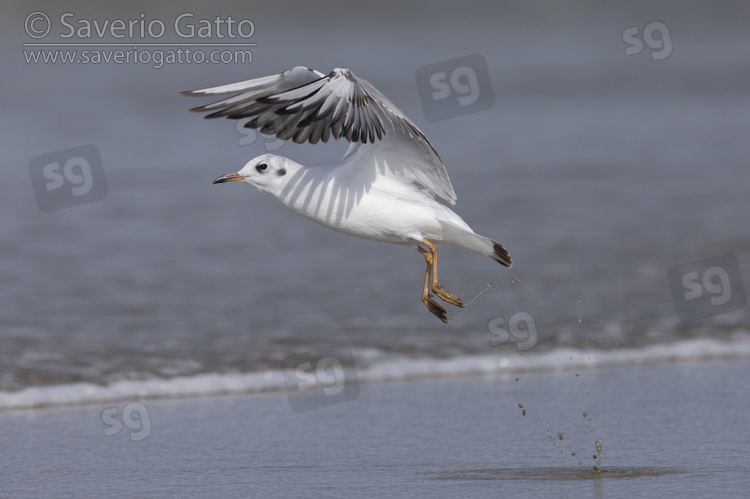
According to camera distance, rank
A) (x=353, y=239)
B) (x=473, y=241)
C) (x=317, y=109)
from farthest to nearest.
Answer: (x=353, y=239), (x=473, y=241), (x=317, y=109)

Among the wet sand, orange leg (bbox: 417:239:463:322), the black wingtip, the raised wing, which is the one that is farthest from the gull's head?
the wet sand

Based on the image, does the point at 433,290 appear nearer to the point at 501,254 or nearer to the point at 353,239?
the point at 501,254

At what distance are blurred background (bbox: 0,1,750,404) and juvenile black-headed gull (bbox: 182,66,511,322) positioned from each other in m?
1.67

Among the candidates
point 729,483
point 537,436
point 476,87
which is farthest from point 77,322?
point 476,87

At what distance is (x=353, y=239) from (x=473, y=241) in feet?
13.9

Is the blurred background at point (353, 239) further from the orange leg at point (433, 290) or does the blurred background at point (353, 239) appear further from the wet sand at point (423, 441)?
the orange leg at point (433, 290)

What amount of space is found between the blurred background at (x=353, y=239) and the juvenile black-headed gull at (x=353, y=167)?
1668 millimetres

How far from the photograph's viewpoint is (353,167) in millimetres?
5984

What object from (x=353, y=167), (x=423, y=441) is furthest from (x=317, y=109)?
(x=423, y=441)

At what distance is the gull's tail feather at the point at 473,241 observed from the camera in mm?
5977

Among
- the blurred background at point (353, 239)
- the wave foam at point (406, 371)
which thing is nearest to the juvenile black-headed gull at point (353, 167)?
the wave foam at point (406, 371)

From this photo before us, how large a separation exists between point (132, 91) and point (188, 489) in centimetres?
1108

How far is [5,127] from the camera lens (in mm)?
13633

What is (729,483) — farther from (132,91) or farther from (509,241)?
(132,91)
